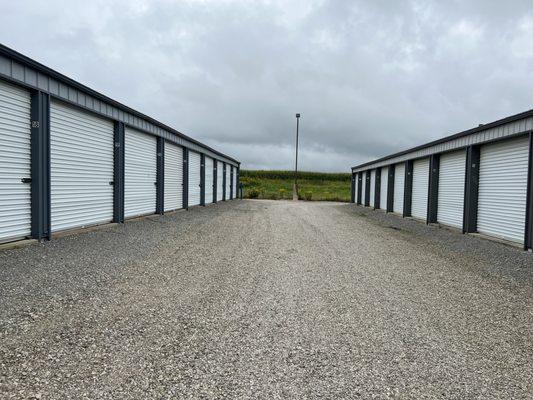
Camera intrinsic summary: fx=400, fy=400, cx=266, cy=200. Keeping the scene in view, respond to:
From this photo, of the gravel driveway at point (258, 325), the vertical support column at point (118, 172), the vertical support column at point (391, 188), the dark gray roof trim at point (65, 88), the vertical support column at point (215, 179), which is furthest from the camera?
A: the vertical support column at point (215, 179)

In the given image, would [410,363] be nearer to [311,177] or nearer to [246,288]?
[246,288]

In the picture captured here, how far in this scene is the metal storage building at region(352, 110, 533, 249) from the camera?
10.6 meters

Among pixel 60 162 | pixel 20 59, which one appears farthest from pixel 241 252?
pixel 20 59

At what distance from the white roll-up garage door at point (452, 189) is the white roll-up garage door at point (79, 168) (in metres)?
11.8

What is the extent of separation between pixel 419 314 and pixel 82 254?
20.0ft

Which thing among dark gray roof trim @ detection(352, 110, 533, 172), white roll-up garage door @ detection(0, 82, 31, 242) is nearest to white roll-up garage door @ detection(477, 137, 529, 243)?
dark gray roof trim @ detection(352, 110, 533, 172)

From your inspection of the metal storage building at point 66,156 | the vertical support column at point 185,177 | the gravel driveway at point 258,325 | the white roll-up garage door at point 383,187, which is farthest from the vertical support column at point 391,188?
the gravel driveway at point 258,325

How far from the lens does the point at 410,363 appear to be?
138 inches

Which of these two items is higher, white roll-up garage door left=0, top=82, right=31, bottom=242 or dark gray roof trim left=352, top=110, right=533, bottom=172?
dark gray roof trim left=352, top=110, right=533, bottom=172

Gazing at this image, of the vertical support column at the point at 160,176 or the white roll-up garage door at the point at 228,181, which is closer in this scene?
the vertical support column at the point at 160,176

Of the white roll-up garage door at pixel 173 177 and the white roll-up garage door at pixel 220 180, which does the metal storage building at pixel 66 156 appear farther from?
the white roll-up garage door at pixel 220 180

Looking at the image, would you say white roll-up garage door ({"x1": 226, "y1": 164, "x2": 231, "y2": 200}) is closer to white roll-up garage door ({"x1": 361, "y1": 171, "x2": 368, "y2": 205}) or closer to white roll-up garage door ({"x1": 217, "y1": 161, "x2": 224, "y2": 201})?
white roll-up garage door ({"x1": 217, "y1": 161, "x2": 224, "y2": 201})

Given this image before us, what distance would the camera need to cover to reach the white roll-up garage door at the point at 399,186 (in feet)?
68.6

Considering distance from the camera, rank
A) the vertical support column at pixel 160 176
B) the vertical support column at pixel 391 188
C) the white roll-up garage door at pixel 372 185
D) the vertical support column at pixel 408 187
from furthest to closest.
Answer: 1. the white roll-up garage door at pixel 372 185
2. the vertical support column at pixel 391 188
3. the vertical support column at pixel 408 187
4. the vertical support column at pixel 160 176
